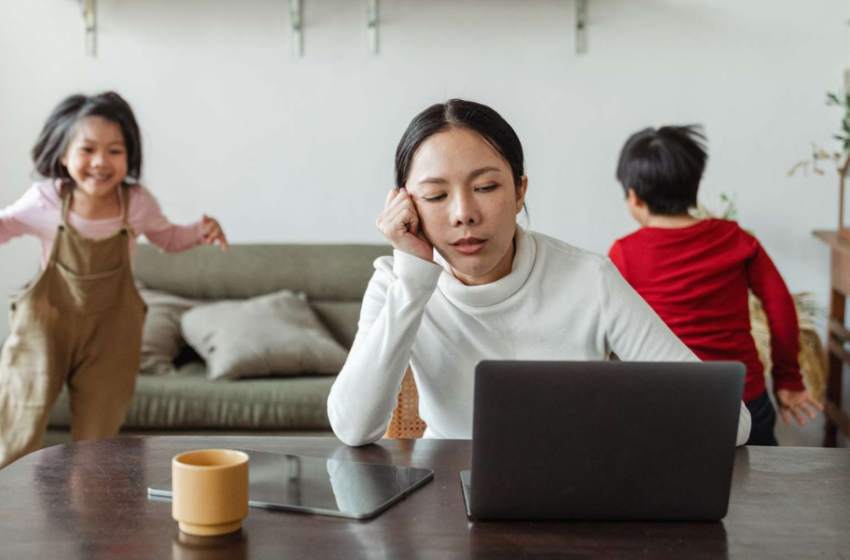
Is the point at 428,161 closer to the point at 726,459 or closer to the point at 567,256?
the point at 567,256

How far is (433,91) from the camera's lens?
3578 millimetres

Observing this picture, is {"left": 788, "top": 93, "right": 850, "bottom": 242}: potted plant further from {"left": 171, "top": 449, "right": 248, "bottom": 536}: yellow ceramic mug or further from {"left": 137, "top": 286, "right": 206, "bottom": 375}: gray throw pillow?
{"left": 171, "top": 449, "right": 248, "bottom": 536}: yellow ceramic mug

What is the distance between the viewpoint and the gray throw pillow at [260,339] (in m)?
2.92

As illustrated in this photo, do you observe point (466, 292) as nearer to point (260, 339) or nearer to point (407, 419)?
point (407, 419)

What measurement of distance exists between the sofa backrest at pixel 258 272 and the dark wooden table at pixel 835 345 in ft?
5.08

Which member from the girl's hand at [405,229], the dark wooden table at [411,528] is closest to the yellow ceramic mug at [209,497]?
the dark wooden table at [411,528]

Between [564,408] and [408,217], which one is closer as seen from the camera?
[564,408]

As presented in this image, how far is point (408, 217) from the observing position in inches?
54.2

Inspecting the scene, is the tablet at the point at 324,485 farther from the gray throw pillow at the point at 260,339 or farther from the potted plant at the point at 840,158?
the potted plant at the point at 840,158

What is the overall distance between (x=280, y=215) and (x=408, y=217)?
2.35 m

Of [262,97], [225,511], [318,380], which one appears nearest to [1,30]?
[262,97]

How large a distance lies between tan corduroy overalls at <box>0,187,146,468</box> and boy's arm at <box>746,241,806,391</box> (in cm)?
160

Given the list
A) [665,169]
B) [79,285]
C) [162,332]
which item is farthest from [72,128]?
[665,169]

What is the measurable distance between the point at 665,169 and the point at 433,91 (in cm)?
158
